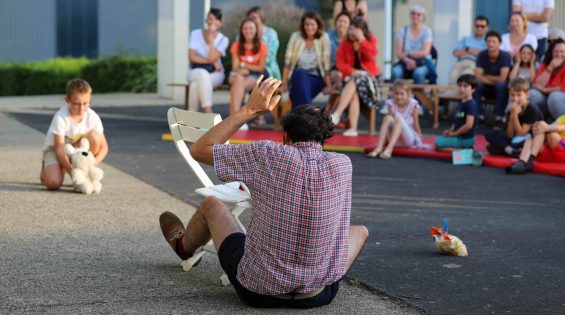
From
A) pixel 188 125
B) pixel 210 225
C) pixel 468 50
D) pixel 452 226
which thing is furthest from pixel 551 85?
pixel 210 225

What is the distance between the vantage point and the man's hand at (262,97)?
5.23m

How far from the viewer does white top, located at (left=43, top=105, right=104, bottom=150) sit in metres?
8.84

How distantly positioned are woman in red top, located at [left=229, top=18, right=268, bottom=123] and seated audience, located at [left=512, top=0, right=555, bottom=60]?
3714 mm

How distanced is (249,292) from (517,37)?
408 inches

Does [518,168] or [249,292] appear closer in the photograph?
[249,292]

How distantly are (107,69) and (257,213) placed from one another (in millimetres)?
17343

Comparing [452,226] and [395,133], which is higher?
[395,133]

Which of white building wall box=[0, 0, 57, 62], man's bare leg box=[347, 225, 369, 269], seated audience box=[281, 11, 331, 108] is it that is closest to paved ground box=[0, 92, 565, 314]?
man's bare leg box=[347, 225, 369, 269]

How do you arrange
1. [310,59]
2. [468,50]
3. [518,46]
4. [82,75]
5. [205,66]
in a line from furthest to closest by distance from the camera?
[82,75] < [468,50] < [518,46] < [205,66] < [310,59]

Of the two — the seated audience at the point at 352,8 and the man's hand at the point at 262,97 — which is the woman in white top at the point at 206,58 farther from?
the man's hand at the point at 262,97

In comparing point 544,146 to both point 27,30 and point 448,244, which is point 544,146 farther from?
point 27,30

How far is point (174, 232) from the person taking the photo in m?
6.12

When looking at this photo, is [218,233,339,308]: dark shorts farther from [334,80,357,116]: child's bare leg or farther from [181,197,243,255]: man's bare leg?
[334,80,357,116]: child's bare leg

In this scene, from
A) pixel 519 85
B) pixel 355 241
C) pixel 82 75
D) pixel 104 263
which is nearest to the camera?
pixel 355 241
